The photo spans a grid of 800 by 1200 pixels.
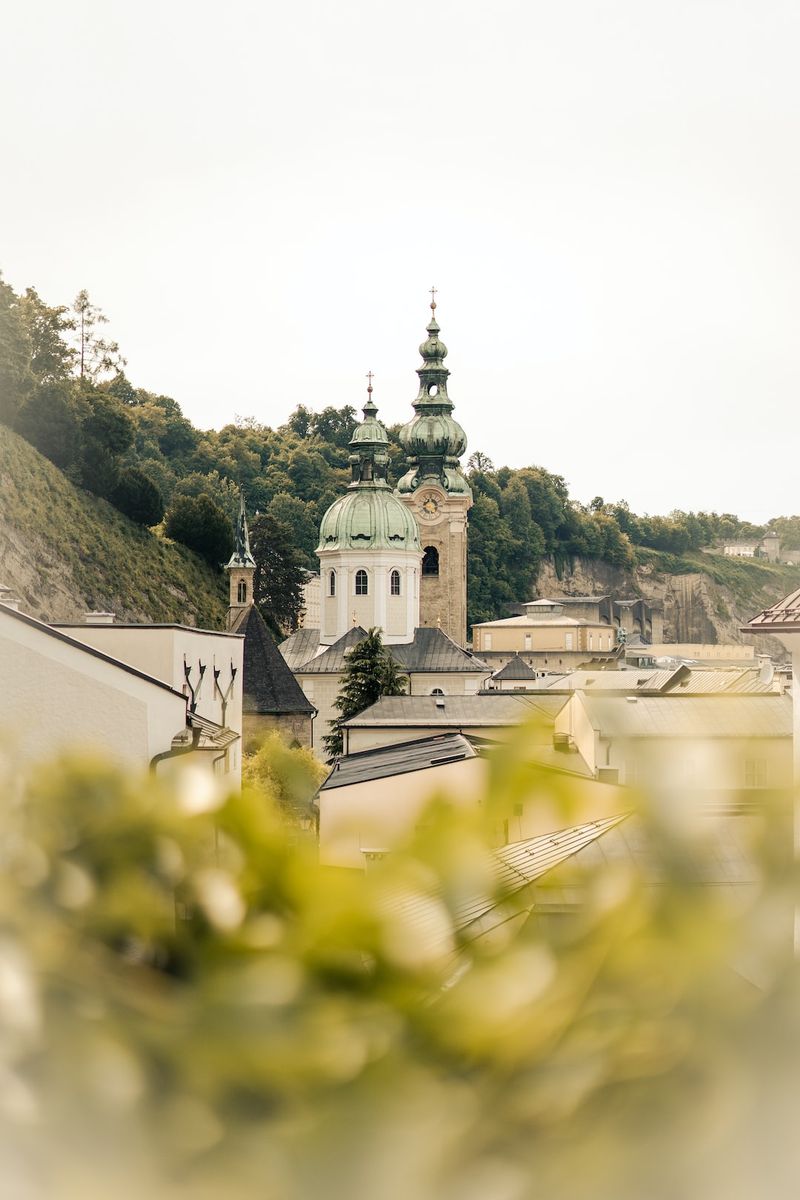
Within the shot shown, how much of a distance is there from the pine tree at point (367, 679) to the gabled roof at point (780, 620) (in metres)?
36.7

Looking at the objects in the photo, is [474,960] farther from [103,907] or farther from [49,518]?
[49,518]

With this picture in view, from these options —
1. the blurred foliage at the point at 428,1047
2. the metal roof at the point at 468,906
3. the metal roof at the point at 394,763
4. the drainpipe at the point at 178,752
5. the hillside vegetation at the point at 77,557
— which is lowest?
the metal roof at the point at 394,763

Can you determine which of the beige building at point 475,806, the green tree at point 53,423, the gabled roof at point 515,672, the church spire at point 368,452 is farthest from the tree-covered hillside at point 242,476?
the beige building at point 475,806

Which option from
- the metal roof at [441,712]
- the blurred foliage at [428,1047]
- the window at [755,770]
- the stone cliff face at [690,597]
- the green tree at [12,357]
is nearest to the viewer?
the blurred foliage at [428,1047]

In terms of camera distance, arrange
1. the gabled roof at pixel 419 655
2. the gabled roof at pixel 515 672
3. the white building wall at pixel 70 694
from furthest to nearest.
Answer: the gabled roof at pixel 515 672, the gabled roof at pixel 419 655, the white building wall at pixel 70 694

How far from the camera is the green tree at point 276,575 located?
216ft

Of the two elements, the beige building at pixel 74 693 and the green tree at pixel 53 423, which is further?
the green tree at pixel 53 423

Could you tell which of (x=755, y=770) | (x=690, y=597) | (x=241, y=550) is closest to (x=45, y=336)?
(x=241, y=550)

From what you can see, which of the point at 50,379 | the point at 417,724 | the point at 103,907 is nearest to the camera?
the point at 103,907

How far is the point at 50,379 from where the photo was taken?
158 ft

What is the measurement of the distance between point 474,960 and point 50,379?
49.3m

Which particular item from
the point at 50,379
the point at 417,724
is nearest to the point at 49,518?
the point at 50,379

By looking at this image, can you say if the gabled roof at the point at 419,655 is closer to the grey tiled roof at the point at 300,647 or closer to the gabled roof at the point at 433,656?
the gabled roof at the point at 433,656

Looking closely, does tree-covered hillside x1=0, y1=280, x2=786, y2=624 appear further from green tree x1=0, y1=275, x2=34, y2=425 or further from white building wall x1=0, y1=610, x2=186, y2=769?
white building wall x1=0, y1=610, x2=186, y2=769
